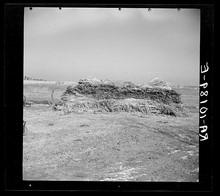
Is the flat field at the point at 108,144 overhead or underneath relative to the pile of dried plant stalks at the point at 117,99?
underneath

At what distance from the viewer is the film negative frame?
2156 mm

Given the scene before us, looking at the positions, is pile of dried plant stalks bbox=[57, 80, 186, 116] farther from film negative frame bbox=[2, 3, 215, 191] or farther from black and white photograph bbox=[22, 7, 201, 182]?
film negative frame bbox=[2, 3, 215, 191]

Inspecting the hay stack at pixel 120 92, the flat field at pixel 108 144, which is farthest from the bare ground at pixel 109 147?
the hay stack at pixel 120 92

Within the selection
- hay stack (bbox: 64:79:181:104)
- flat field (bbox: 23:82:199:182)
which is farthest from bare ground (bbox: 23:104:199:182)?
hay stack (bbox: 64:79:181:104)

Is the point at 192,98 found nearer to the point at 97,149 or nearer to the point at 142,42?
the point at 142,42

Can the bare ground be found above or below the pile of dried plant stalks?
below

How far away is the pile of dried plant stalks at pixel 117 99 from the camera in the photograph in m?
2.21

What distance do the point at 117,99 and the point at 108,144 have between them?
323 millimetres

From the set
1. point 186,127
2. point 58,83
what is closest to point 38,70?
point 58,83

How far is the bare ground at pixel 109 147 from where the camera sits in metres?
2.16

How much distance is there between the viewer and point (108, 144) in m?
2.18
